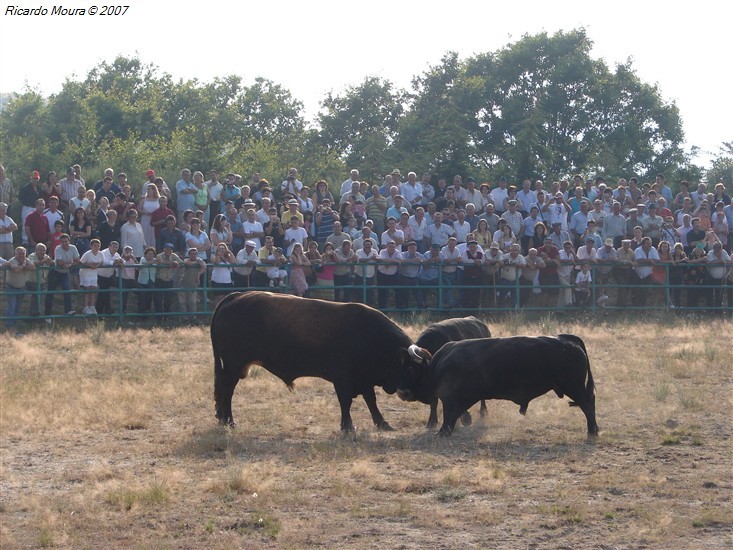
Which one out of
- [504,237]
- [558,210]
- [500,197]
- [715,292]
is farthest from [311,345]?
[715,292]

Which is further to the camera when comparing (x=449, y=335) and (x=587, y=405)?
(x=449, y=335)

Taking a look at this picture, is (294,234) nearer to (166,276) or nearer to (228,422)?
(166,276)

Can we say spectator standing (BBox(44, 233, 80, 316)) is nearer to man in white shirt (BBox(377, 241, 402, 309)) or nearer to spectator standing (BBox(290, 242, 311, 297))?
spectator standing (BBox(290, 242, 311, 297))

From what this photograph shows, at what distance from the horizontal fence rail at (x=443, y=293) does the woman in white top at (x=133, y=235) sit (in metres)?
0.56

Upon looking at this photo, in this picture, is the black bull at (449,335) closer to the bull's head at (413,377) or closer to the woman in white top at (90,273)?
the bull's head at (413,377)

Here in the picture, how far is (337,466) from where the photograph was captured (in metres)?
10.3

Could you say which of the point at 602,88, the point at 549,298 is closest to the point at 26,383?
the point at 549,298

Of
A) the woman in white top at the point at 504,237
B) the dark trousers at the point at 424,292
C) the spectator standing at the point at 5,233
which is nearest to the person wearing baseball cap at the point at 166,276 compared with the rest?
the spectator standing at the point at 5,233

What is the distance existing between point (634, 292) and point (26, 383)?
12915mm

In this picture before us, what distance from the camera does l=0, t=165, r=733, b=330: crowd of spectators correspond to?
20312 mm

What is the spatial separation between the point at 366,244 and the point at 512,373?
1032 centimetres

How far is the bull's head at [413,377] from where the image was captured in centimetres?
1214

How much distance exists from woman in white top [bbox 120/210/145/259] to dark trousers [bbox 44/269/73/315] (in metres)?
1.25

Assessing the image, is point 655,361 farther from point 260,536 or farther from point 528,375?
point 260,536
